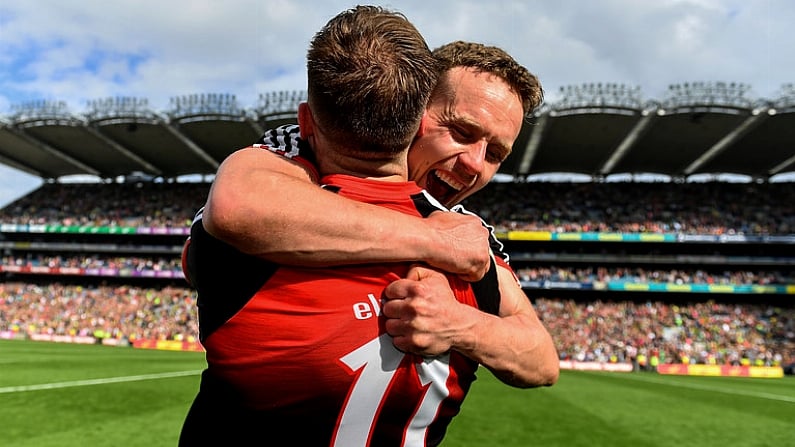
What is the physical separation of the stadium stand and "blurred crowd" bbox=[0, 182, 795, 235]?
0.15 m

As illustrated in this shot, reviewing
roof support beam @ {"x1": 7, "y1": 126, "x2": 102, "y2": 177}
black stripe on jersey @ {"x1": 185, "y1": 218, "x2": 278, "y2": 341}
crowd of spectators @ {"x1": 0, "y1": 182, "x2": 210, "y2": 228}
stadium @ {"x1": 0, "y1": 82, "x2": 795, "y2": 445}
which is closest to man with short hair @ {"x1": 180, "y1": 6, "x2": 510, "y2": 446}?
black stripe on jersey @ {"x1": 185, "y1": 218, "x2": 278, "y2": 341}

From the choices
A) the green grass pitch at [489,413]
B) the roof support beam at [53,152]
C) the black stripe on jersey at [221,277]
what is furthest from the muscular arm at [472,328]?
the roof support beam at [53,152]

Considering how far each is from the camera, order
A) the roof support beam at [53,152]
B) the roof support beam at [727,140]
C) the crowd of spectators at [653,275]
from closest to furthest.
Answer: the roof support beam at [727,140] → the crowd of spectators at [653,275] → the roof support beam at [53,152]

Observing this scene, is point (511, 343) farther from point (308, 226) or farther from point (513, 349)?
point (308, 226)

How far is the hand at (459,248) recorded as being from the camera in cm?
149

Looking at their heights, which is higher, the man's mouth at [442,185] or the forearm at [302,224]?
the man's mouth at [442,185]

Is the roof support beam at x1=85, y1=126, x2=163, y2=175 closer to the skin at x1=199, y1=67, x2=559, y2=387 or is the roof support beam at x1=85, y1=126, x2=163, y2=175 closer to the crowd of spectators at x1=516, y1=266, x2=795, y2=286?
the crowd of spectators at x1=516, y1=266, x2=795, y2=286

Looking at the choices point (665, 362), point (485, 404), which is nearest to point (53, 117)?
point (485, 404)

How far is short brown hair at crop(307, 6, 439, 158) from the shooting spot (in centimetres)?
138

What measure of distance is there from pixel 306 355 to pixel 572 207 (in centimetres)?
4116

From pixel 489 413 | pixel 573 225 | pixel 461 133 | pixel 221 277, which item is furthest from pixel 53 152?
pixel 221 277

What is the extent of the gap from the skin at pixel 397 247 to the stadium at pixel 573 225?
28243 mm

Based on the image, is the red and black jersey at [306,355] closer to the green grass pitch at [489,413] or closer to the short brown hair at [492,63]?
the short brown hair at [492,63]

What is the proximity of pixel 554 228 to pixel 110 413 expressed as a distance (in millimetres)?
32517
